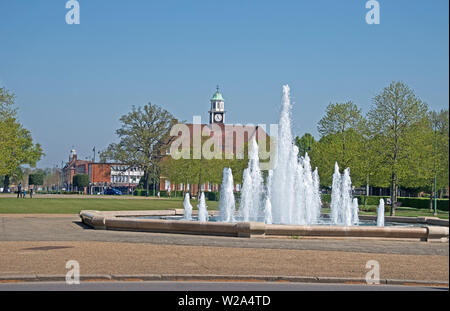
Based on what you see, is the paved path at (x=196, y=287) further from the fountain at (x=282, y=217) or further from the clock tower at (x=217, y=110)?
the clock tower at (x=217, y=110)

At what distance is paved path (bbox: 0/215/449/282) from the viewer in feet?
49.3

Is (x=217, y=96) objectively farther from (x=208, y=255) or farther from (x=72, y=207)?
(x=208, y=255)

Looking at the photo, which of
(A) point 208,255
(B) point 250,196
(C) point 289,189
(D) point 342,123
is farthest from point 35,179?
(A) point 208,255

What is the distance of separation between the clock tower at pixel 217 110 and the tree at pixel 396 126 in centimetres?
11448

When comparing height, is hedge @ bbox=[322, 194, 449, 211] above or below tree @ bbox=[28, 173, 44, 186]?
below

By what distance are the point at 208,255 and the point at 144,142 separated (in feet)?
277

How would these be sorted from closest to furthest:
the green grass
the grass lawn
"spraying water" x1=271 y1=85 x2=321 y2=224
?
"spraying water" x1=271 y1=85 x2=321 y2=224 < the green grass < the grass lawn

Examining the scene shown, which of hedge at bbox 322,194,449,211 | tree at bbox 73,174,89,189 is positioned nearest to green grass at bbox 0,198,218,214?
hedge at bbox 322,194,449,211

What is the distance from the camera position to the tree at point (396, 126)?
51531mm

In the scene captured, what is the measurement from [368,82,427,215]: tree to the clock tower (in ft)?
376

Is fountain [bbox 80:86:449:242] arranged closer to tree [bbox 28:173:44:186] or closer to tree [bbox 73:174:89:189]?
tree [bbox 28:173:44:186]
